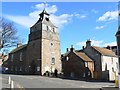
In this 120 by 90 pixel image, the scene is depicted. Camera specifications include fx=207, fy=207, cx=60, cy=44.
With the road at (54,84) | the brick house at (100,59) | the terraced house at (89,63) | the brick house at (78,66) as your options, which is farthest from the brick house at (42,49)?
the road at (54,84)

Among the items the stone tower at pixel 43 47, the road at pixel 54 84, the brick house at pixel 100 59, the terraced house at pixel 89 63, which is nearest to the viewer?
the road at pixel 54 84

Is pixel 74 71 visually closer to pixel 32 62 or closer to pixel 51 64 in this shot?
pixel 51 64

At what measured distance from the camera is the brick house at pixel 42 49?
53438 mm

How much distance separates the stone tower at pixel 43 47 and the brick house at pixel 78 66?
155 inches

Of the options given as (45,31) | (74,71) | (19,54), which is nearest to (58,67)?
(74,71)

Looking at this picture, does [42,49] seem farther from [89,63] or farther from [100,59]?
[100,59]

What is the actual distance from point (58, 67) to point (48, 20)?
13.5 metres

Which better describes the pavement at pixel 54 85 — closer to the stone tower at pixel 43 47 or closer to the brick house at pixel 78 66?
the brick house at pixel 78 66

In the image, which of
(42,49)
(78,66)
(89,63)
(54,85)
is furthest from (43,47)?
(54,85)

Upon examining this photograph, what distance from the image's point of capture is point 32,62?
56188 mm

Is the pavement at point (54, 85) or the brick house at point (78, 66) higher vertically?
the brick house at point (78, 66)

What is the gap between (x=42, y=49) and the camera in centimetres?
5309

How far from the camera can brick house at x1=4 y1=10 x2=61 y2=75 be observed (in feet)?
175

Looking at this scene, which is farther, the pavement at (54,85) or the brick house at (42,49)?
the brick house at (42,49)
